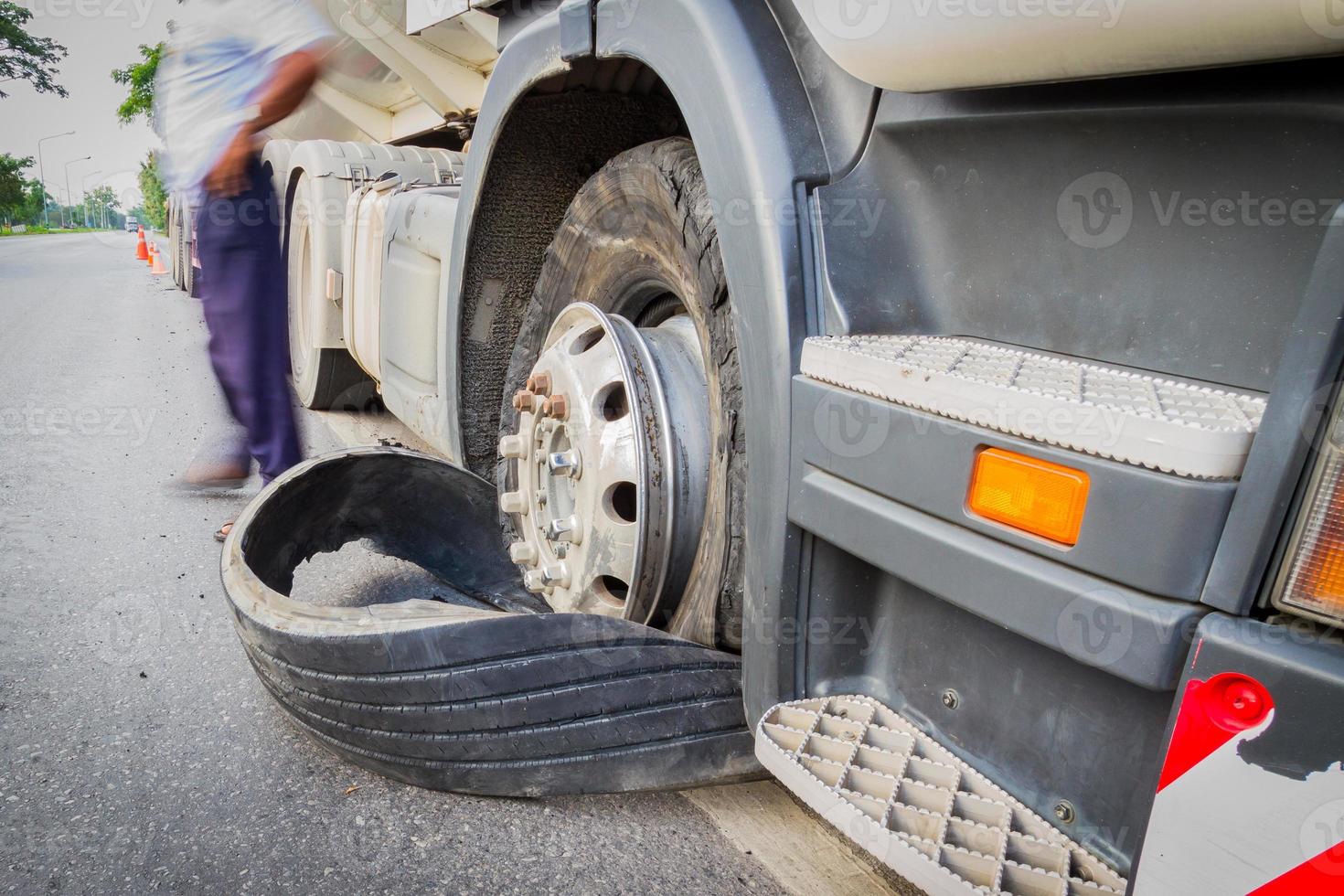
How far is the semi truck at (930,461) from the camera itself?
0.70 metres

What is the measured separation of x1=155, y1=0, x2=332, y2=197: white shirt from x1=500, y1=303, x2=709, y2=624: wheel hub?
2.12 m

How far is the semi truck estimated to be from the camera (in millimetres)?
701

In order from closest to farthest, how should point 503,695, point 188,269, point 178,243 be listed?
point 503,695 → point 188,269 → point 178,243

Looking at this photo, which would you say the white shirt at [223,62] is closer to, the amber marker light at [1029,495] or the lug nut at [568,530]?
the lug nut at [568,530]

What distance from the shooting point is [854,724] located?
1139 mm

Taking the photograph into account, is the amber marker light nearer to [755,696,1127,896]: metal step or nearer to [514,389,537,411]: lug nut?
[755,696,1127,896]: metal step

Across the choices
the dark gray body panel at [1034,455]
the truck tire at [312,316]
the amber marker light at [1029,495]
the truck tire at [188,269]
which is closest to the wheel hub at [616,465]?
the dark gray body panel at [1034,455]

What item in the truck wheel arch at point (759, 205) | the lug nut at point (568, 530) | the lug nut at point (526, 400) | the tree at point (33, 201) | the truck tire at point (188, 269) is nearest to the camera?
the truck wheel arch at point (759, 205)

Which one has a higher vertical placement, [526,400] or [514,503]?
[526,400]

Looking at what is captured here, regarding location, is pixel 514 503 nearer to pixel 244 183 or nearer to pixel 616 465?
pixel 616 465

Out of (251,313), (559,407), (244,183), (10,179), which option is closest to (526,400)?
(559,407)

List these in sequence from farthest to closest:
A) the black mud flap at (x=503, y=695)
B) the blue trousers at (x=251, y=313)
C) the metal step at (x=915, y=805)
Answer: the blue trousers at (x=251, y=313) → the black mud flap at (x=503, y=695) → the metal step at (x=915, y=805)

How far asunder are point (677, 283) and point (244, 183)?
2.28 meters

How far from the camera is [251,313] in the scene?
124 inches
